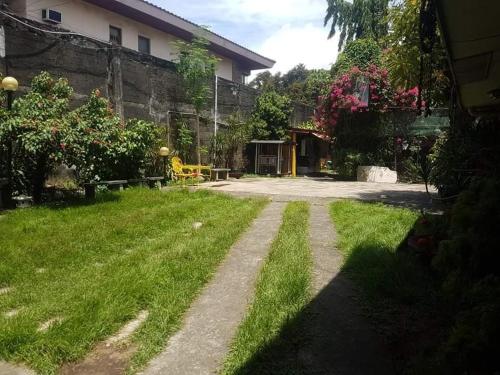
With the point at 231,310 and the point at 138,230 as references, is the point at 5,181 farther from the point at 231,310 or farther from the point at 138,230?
the point at 231,310

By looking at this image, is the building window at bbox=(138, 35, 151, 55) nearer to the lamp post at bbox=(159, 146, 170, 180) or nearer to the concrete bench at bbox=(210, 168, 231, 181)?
the concrete bench at bbox=(210, 168, 231, 181)

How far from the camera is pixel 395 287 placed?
12.7 feet

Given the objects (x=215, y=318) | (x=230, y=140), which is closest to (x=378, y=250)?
(x=215, y=318)

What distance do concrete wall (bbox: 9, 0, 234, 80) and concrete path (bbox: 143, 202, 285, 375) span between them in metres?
11.1

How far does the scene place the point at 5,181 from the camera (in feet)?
24.6

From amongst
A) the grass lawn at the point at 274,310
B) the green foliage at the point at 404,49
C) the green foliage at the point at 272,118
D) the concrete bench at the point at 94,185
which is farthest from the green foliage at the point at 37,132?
the green foliage at the point at 272,118

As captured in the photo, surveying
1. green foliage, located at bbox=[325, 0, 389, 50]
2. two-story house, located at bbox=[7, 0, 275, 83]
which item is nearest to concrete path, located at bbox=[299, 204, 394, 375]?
two-story house, located at bbox=[7, 0, 275, 83]

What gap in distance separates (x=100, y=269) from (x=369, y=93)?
13.5m

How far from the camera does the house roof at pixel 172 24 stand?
14.4 m

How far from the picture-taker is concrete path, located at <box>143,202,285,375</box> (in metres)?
2.81

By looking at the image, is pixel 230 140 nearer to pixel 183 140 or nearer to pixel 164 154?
pixel 183 140

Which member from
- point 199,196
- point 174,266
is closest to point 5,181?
point 199,196

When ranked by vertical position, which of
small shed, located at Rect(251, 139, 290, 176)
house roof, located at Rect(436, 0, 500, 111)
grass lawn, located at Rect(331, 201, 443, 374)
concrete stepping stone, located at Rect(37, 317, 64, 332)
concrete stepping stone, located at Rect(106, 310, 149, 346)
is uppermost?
house roof, located at Rect(436, 0, 500, 111)

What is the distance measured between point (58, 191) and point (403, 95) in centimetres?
1210
